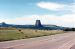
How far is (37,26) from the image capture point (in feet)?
438

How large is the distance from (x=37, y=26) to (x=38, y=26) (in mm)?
730

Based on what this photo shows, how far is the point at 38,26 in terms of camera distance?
134 metres
